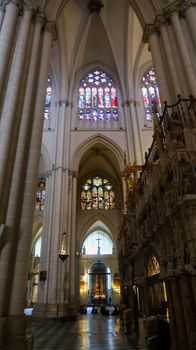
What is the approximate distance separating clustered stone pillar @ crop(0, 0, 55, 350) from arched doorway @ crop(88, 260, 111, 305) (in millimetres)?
23120

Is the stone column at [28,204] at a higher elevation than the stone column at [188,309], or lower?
higher

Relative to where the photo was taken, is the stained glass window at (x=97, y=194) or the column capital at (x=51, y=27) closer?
the column capital at (x=51, y=27)

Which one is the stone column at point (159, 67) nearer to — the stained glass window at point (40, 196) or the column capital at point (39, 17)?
the column capital at point (39, 17)

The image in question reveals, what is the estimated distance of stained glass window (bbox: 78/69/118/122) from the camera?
788 inches

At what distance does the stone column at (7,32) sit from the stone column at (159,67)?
444 cm

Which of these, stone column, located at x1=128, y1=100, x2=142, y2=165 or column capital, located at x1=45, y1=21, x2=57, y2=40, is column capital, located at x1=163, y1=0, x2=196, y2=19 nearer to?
column capital, located at x1=45, y1=21, x2=57, y2=40

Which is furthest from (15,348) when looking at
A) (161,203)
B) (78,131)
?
(78,131)

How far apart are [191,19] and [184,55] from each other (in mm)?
1471

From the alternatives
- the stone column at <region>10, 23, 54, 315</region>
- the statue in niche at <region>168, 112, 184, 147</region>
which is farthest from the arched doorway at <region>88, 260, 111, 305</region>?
the statue in niche at <region>168, 112, 184, 147</region>

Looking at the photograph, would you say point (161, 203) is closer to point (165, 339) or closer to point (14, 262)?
point (165, 339)

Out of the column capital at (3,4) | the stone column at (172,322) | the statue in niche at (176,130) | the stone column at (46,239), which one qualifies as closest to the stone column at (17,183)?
the column capital at (3,4)

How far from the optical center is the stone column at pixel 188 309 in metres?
4.04

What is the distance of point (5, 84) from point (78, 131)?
40.5ft

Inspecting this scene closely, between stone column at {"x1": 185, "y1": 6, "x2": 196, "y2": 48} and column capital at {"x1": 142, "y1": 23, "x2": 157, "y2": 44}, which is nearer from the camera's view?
stone column at {"x1": 185, "y1": 6, "x2": 196, "y2": 48}
